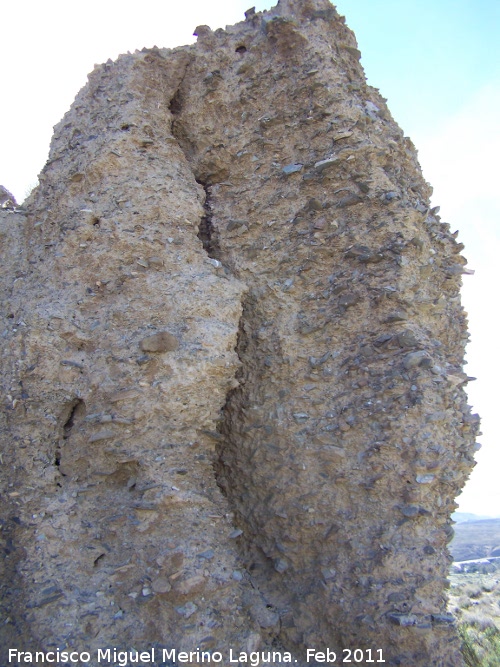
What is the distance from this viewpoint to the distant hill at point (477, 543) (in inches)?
719

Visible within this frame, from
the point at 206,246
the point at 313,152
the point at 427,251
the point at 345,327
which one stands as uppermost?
the point at 313,152

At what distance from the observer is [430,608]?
9.18ft

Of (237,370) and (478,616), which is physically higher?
(237,370)

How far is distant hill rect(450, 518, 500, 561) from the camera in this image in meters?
18.3

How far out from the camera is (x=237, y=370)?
12.5 feet

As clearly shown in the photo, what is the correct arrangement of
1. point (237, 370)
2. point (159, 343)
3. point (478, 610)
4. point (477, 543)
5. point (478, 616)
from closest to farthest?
point (159, 343) < point (237, 370) < point (478, 616) < point (478, 610) < point (477, 543)

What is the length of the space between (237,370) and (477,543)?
2183 centimetres

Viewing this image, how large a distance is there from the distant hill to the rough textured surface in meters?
15.4

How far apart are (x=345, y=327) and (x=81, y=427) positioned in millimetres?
1950

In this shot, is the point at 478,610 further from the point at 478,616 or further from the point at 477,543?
the point at 477,543

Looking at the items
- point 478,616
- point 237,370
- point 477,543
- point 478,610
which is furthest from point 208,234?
point 477,543

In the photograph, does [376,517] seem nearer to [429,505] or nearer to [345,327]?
[429,505]

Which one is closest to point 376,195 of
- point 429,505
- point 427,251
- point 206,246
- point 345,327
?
point 427,251

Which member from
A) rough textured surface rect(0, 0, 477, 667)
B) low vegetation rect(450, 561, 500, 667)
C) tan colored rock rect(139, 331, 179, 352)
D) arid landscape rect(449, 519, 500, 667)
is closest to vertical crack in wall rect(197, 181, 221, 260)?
rough textured surface rect(0, 0, 477, 667)
